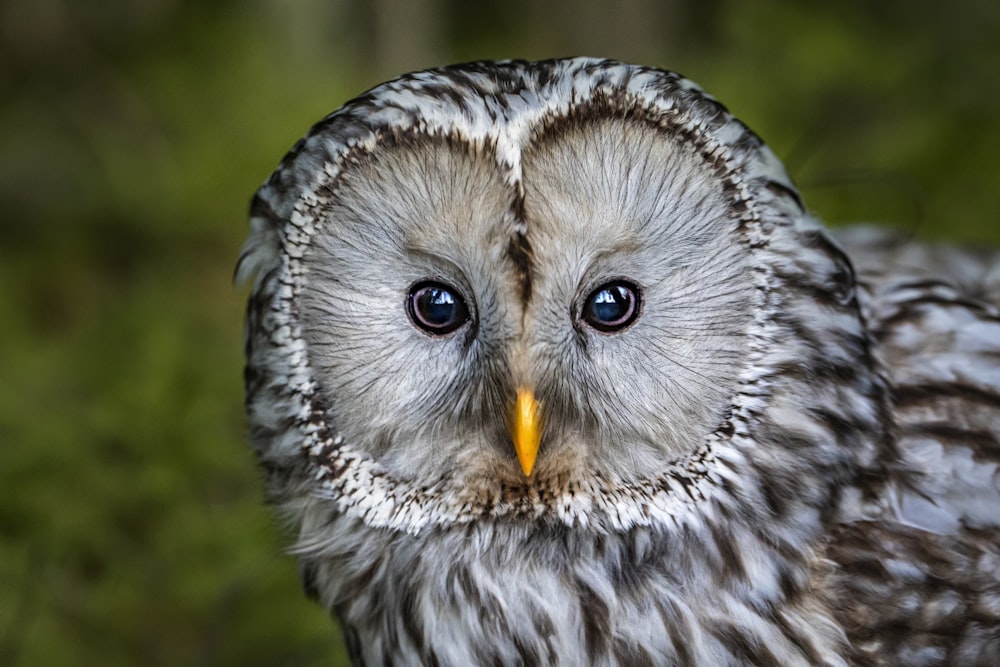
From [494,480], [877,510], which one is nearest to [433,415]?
[494,480]

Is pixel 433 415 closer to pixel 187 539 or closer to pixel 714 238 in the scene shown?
pixel 714 238

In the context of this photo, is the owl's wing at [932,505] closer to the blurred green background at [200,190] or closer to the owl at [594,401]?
the owl at [594,401]

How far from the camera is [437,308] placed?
4.86 ft

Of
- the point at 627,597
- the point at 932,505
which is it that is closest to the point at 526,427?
the point at 627,597

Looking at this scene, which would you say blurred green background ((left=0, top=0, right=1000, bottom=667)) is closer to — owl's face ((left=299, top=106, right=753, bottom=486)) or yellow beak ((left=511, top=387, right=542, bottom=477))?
owl's face ((left=299, top=106, right=753, bottom=486))

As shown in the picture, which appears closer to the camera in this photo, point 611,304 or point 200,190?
point 611,304

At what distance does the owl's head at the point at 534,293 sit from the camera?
1.43 metres

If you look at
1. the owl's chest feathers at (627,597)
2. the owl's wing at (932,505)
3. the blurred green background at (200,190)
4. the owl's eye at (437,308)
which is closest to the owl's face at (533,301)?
the owl's eye at (437,308)

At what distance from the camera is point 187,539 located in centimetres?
267

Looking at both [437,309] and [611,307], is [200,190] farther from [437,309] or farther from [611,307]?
[611,307]

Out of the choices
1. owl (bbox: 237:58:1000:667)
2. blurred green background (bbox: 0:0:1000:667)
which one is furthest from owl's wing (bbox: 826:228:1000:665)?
blurred green background (bbox: 0:0:1000:667)

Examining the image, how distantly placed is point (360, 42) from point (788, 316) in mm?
4225

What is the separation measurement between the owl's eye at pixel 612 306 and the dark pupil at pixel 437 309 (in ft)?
0.55

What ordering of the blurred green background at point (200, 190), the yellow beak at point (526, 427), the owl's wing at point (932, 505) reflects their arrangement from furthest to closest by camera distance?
the blurred green background at point (200, 190)
the owl's wing at point (932, 505)
the yellow beak at point (526, 427)
